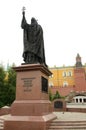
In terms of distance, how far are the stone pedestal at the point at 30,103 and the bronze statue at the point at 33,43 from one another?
2.92 ft

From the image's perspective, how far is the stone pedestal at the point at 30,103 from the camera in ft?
32.3

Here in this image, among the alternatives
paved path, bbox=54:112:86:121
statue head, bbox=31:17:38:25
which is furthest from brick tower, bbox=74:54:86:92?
statue head, bbox=31:17:38:25

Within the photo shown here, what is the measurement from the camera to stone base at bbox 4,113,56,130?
9661 millimetres

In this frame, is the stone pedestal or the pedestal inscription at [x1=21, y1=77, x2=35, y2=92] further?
the pedestal inscription at [x1=21, y1=77, x2=35, y2=92]

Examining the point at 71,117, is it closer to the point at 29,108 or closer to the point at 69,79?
the point at 29,108

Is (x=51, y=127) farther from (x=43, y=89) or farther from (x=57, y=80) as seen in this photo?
(x=57, y=80)

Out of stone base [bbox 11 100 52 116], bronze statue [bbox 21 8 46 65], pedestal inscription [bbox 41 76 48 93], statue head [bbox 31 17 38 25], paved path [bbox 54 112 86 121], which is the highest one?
statue head [bbox 31 17 38 25]

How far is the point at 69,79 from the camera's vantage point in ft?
245

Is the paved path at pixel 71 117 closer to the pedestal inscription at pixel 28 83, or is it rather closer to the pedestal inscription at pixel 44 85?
the pedestal inscription at pixel 44 85

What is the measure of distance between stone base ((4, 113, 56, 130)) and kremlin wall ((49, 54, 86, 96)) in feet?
196

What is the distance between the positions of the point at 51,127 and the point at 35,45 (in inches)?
165

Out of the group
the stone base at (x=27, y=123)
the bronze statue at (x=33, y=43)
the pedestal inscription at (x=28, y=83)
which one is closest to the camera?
the stone base at (x=27, y=123)

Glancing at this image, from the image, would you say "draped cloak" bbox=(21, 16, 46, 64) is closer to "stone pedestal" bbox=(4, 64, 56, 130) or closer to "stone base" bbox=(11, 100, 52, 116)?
"stone pedestal" bbox=(4, 64, 56, 130)

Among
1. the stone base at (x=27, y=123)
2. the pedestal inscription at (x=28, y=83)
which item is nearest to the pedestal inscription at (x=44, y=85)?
the pedestal inscription at (x=28, y=83)
